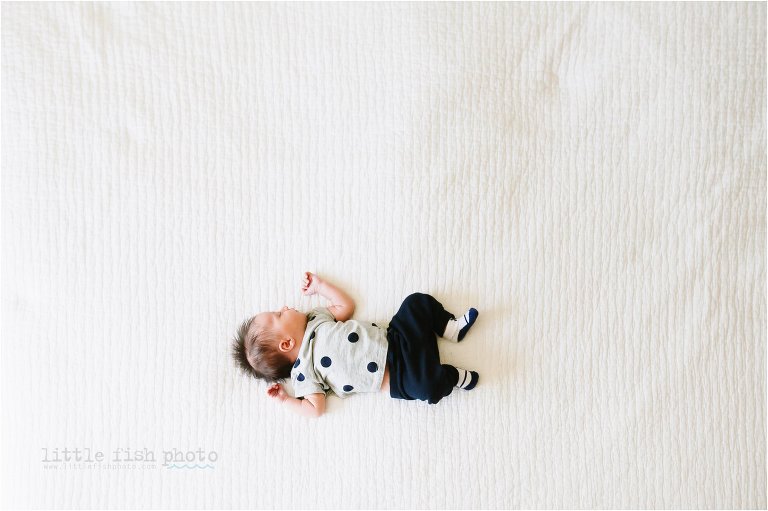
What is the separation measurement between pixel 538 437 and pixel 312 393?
485 millimetres

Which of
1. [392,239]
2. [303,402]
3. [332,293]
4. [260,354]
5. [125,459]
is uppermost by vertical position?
[392,239]

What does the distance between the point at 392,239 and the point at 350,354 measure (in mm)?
264

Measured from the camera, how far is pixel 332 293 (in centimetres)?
121

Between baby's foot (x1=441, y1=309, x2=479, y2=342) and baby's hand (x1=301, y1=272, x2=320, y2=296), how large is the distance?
291 millimetres

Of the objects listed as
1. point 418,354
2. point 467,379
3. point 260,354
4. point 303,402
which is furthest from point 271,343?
point 467,379

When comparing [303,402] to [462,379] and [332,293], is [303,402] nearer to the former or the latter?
[332,293]

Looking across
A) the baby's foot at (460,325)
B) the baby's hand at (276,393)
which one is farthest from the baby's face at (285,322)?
the baby's foot at (460,325)

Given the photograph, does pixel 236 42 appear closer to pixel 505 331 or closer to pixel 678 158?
pixel 505 331

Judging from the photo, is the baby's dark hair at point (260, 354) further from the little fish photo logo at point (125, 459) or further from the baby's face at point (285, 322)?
the little fish photo logo at point (125, 459)

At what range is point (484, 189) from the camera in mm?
1243

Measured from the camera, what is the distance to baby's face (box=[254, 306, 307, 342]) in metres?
1.17

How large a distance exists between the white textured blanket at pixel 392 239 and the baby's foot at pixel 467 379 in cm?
3

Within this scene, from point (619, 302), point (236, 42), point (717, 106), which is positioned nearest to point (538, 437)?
point (619, 302)

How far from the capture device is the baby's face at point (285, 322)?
3.84 ft
